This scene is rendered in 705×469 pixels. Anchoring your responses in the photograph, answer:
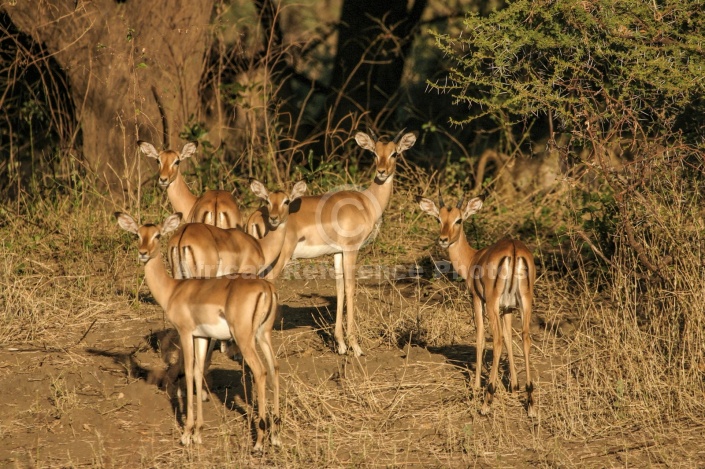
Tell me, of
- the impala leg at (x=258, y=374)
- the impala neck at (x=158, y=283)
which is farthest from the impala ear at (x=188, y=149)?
the impala leg at (x=258, y=374)

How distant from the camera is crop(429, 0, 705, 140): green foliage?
700 centimetres

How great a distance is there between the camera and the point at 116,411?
6086 mm

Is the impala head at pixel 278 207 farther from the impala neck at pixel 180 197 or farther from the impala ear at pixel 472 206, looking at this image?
the impala neck at pixel 180 197

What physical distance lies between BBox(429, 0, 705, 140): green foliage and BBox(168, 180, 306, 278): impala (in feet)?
4.72

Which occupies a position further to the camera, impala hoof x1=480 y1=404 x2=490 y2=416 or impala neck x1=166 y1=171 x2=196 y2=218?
impala neck x1=166 y1=171 x2=196 y2=218

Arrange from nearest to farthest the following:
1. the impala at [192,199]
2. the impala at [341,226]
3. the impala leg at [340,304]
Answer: the impala leg at [340,304] < the impala at [341,226] < the impala at [192,199]

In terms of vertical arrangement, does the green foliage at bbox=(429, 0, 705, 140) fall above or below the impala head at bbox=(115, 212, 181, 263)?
above

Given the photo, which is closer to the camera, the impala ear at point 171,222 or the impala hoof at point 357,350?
the impala ear at point 171,222

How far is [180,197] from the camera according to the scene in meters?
8.26

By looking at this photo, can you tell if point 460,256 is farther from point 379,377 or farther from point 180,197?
point 180,197

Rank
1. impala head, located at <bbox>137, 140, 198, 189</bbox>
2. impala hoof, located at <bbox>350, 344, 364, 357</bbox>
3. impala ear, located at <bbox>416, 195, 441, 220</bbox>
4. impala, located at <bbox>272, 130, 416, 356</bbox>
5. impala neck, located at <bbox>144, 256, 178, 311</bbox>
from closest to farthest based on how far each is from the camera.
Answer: impala neck, located at <bbox>144, 256, 178, 311</bbox> → impala ear, located at <bbox>416, 195, 441, 220</bbox> → impala hoof, located at <bbox>350, 344, 364, 357</bbox> → impala, located at <bbox>272, 130, 416, 356</bbox> → impala head, located at <bbox>137, 140, 198, 189</bbox>

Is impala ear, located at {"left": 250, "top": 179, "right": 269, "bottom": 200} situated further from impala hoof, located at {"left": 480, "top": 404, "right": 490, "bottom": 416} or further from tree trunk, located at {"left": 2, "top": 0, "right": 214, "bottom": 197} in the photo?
tree trunk, located at {"left": 2, "top": 0, "right": 214, "bottom": 197}

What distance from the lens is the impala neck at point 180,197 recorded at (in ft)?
27.0

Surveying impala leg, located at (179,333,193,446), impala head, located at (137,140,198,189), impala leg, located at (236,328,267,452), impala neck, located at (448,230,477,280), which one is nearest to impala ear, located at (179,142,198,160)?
impala head, located at (137,140,198,189)
